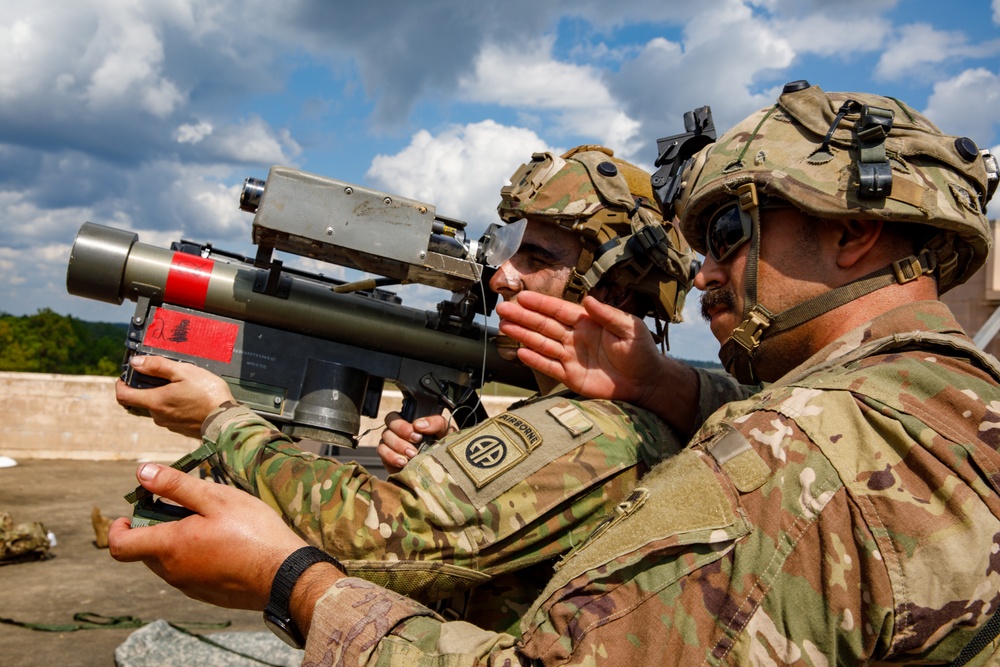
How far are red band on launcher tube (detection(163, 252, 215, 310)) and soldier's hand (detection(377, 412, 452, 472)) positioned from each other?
3.30 ft

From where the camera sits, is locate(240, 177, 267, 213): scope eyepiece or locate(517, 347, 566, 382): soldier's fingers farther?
locate(240, 177, 267, 213): scope eyepiece

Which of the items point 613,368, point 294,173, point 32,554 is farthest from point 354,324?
point 32,554

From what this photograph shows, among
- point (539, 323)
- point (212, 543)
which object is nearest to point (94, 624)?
point (212, 543)

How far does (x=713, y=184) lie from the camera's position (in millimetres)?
2164

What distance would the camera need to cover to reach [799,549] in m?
1.45

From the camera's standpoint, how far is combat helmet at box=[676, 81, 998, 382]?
193cm

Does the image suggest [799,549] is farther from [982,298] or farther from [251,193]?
[982,298]

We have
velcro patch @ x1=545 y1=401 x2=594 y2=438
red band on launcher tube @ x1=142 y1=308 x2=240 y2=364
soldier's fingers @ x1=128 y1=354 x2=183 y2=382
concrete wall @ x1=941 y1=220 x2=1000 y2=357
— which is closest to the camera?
velcro patch @ x1=545 y1=401 x2=594 y2=438

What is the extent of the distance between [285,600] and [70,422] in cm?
1312

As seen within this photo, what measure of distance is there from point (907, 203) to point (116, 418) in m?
13.9

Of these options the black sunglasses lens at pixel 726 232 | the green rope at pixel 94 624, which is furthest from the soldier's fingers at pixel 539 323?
the green rope at pixel 94 624

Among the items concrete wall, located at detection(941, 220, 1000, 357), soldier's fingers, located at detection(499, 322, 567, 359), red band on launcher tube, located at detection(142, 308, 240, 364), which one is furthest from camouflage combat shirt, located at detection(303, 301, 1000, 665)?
concrete wall, located at detection(941, 220, 1000, 357)

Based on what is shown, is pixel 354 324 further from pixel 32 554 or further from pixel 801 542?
pixel 32 554

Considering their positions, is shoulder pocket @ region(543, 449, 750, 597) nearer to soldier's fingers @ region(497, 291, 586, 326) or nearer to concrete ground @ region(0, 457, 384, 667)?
soldier's fingers @ region(497, 291, 586, 326)
